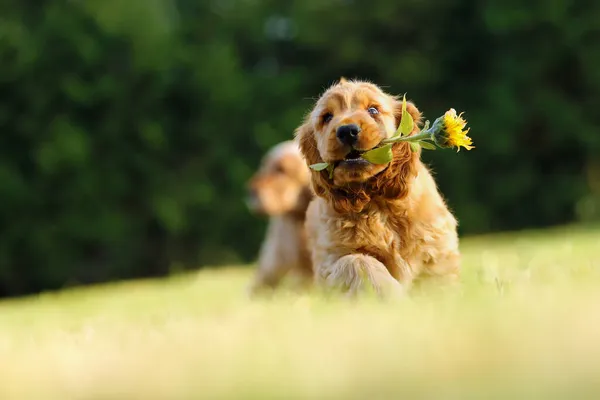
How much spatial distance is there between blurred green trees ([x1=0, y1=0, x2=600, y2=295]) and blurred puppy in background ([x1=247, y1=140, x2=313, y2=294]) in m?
6.76

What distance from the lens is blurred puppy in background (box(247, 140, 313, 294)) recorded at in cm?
574

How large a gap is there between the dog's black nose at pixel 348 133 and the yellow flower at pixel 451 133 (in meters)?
0.34

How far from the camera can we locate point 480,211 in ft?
44.7

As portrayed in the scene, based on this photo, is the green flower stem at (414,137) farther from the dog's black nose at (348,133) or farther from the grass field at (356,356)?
the grass field at (356,356)

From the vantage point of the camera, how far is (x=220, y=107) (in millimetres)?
13367

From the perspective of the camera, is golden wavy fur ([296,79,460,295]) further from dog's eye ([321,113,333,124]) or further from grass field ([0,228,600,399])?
grass field ([0,228,600,399])

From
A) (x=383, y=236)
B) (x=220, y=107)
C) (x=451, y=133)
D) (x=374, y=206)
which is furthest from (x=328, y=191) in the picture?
(x=220, y=107)

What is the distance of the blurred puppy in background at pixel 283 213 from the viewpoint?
18.8 feet

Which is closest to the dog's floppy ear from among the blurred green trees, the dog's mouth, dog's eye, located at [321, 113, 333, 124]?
dog's eye, located at [321, 113, 333, 124]

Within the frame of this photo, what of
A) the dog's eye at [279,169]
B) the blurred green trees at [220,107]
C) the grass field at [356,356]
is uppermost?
the blurred green trees at [220,107]

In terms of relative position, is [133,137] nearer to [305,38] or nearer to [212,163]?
[212,163]

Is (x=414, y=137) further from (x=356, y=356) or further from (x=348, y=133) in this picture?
(x=356, y=356)

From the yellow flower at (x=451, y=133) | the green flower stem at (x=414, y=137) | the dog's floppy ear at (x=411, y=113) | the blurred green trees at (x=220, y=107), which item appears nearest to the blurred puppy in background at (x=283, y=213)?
the dog's floppy ear at (x=411, y=113)

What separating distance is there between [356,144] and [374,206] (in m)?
0.33
